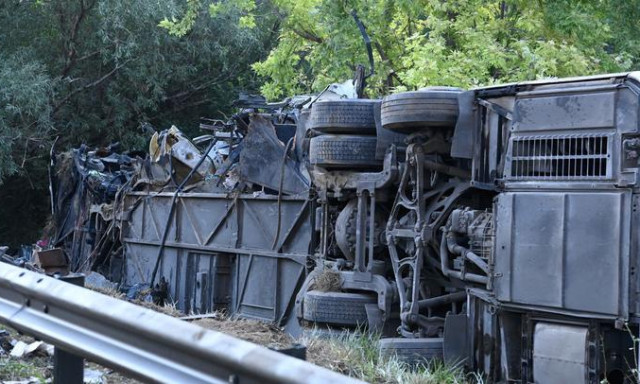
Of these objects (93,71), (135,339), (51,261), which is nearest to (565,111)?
(135,339)

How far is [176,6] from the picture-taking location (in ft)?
84.9

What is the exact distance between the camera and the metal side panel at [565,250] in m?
7.45

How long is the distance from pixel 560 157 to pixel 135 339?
515 cm

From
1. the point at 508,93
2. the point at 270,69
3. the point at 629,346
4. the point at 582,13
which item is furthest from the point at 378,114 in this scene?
the point at 270,69

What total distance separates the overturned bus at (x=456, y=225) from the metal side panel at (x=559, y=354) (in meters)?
0.01

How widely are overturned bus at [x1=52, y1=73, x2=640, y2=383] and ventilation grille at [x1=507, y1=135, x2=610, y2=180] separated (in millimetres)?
11

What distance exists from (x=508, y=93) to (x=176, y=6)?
1843 cm

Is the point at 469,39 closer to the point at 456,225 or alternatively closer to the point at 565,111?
the point at 456,225

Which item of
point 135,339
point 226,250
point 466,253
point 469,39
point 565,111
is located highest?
point 469,39

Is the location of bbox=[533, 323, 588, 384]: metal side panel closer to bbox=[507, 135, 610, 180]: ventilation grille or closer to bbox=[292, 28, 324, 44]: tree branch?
bbox=[507, 135, 610, 180]: ventilation grille

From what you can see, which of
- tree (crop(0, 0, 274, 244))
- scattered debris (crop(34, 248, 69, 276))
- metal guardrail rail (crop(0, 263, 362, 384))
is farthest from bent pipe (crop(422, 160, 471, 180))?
tree (crop(0, 0, 274, 244))

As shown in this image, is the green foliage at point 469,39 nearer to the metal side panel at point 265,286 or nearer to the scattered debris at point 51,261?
the metal side panel at point 265,286

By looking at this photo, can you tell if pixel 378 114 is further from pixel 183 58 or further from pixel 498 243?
pixel 183 58

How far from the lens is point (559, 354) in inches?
302
